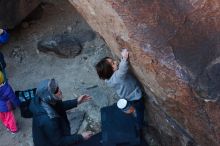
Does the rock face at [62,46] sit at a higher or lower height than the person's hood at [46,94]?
lower

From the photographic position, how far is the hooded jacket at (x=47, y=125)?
551cm

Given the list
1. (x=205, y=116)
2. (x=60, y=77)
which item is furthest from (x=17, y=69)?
(x=205, y=116)

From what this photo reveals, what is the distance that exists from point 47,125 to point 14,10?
3729 mm

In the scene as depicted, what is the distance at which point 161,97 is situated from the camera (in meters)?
5.56

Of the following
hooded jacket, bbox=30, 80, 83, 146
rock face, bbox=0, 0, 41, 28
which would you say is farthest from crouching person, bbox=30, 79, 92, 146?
rock face, bbox=0, 0, 41, 28

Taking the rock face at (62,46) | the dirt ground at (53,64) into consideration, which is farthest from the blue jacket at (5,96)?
the rock face at (62,46)

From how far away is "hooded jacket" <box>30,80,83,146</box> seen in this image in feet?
18.1

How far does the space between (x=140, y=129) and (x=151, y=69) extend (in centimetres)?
149

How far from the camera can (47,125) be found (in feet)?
18.0

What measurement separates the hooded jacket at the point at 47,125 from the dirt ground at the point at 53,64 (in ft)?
4.40

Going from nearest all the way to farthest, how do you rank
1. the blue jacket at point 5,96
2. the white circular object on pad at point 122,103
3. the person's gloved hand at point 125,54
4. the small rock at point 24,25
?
the person's gloved hand at point 125,54
the white circular object on pad at point 122,103
the blue jacket at point 5,96
the small rock at point 24,25

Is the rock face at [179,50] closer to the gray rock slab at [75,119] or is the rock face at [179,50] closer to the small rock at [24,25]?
the gray rock slab at [75,119]

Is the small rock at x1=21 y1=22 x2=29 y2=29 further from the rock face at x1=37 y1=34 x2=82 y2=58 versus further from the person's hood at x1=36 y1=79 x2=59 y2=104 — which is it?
the person's hood at x1=36 y1=79 x2=59 y2=104

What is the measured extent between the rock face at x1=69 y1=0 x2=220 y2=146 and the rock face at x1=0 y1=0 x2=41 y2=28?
3.33 metres
